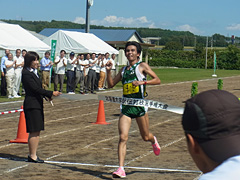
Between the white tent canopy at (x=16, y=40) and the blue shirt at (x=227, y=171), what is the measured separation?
20.3 m

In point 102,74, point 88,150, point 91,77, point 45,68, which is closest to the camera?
point 88,150

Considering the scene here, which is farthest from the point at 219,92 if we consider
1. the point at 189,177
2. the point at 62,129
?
the point at 62,129

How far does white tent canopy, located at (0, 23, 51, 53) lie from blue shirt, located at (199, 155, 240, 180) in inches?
799

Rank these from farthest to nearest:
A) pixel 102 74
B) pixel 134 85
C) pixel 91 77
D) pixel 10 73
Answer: pixel 102 74 → pixel 91 77 → pixel 10 73 → pixel 134 85

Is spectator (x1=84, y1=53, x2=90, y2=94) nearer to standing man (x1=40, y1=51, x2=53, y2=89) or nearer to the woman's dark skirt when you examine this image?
standing man (x1=40, y1=51, x2=53, y2=89)

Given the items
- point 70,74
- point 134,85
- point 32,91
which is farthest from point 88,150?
point 70,74

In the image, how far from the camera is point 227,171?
1603 mm

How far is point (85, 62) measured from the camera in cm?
2411

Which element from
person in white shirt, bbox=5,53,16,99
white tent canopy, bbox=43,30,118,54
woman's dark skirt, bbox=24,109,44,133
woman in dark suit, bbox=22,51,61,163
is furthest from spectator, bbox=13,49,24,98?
woman's dark skirt, bbox=24,109,44,133

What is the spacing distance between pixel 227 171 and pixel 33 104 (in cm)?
724

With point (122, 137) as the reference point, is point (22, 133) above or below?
below

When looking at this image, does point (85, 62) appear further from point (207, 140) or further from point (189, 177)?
point (207, 140)

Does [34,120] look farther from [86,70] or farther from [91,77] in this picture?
[86,70]

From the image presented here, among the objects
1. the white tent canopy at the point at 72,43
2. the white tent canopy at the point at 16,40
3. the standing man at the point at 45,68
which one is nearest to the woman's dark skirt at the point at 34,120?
the white tent canopy at the point at 16,40
